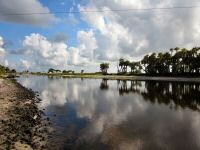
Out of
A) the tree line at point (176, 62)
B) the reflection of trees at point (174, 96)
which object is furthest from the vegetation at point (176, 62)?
the reflection of trees at point (174, 96)

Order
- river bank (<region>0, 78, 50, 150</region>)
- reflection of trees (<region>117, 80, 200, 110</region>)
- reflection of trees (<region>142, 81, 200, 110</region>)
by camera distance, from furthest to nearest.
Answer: reflection of trees (<region>117, 80, 200, 110</region>) < reflection of trees (<region>142, 81, 200, 110</region>) < river bank (<region>0, 78, 50, 150</region>)

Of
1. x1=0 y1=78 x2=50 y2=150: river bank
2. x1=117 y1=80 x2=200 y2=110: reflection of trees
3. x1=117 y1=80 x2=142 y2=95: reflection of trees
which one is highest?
x1=0 y1=78 x2=50 y2=150: river bank

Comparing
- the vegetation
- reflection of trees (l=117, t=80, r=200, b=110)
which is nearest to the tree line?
the vegetation

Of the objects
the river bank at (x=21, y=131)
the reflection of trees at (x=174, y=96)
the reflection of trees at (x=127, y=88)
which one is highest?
the river bank at (x=21, y=131)

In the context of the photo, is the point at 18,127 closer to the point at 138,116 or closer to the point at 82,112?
the point at 82,112

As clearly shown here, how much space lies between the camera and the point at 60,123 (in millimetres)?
30625

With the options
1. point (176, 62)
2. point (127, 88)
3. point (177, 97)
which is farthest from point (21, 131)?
point (176, 62)

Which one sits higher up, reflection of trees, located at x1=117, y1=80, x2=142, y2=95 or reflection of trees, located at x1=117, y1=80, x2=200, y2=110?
reflection of trees, located at x1=117, y1=80, x2=200, y2=110

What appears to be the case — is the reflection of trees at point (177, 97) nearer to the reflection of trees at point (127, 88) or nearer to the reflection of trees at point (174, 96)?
the reflection of trees at point (174, 96)

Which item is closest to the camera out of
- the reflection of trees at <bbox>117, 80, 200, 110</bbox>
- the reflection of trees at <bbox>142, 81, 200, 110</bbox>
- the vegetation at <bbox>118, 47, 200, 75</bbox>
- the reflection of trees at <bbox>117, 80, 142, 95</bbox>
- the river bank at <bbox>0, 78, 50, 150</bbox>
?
the river bank at <bbox>0, 78, 50, 150</bbox>

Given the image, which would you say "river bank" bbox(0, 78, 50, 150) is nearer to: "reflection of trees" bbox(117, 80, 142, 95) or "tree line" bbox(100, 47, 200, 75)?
"reflection of trees" bbox(117, 80, 142, 95)

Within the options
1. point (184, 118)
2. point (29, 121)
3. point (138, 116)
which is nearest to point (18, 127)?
point (29, 121)

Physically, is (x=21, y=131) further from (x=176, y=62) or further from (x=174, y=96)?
(x=176, y=62)

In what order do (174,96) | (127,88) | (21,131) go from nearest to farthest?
(21,131), (174,96), (127,88)
